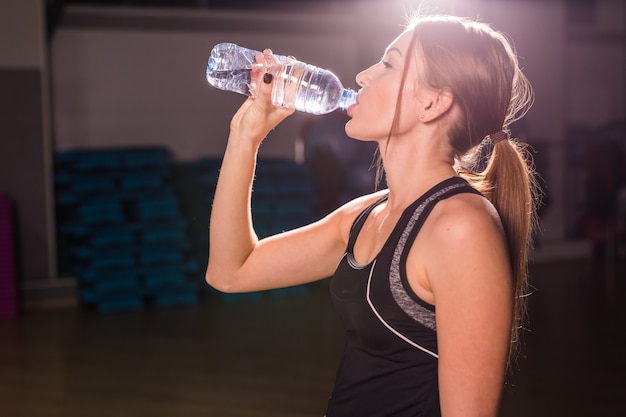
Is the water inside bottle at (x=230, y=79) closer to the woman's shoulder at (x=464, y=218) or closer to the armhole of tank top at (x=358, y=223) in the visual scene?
the armhole of tank top at (x=358, y=223)

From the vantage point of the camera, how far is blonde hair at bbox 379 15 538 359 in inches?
54.9

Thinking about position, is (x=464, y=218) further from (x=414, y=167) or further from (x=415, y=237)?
(x=414, y=167)

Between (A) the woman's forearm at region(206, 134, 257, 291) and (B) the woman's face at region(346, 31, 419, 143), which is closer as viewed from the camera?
(B) the woman's face at region(346, 31, 419, 143)

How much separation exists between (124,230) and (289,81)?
4.94 meters

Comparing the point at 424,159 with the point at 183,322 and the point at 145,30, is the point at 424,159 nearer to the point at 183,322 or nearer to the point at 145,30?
the point at 183,322

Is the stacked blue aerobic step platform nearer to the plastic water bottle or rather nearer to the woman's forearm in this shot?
the plastic water bottle

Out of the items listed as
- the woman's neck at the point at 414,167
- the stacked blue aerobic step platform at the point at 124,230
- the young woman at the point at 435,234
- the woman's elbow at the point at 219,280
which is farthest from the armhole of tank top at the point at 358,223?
the stacked blue aerobic step platform at the point at 124,230

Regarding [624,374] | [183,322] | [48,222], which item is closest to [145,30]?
[48,222]

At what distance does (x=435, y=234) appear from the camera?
1.30 meters

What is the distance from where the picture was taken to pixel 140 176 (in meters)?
6.81

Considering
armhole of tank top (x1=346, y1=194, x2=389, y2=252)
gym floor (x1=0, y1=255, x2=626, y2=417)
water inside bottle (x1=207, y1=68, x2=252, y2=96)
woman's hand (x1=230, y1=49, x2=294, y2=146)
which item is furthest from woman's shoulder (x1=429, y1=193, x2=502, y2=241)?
gym floor (x1=0, y1=255, x2=626, y2=417)

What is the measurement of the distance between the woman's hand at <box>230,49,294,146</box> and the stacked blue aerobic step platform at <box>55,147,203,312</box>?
500 cm

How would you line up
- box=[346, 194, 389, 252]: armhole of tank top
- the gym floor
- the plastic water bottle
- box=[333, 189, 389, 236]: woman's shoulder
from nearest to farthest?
box=[346, 194, 389, 252]: armhole of tank top
box=[333, 189, 389, 236]: woman's shoulder
the plastic water bottle
the gym floor

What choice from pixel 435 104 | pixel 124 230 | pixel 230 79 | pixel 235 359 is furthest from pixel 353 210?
pixel 124 230
